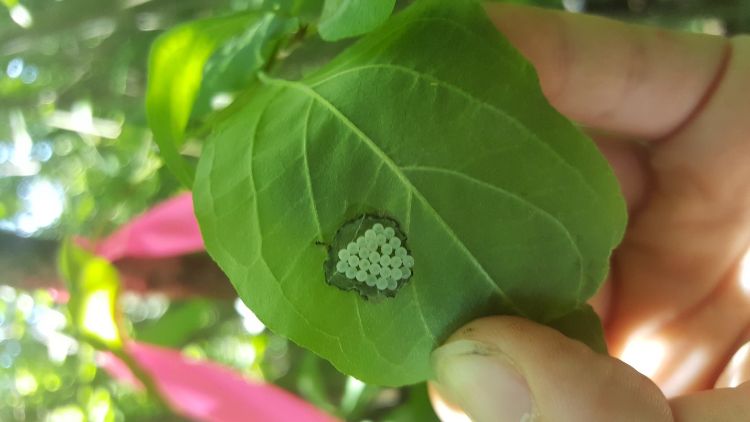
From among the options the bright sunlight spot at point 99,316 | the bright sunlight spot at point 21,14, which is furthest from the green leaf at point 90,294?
the bright sunlight spot at point 21,14

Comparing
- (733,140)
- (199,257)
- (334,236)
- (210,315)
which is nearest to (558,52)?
(733,140)

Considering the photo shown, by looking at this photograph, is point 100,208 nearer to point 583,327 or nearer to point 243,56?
point 243,56

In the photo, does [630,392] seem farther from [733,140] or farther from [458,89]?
[733,140]

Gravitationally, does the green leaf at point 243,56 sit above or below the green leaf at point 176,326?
above

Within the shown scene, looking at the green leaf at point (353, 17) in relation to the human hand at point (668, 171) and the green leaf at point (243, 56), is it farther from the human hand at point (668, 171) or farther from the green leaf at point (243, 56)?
the human hand at point (668, 171)

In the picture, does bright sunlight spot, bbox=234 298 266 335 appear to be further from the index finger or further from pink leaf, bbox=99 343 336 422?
the index finger

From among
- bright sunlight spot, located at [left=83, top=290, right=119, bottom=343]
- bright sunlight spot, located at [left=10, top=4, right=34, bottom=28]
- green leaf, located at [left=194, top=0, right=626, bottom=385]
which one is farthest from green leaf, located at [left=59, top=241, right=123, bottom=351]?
green leaf, located at [left=194, top=0, right=626, bottom=385]

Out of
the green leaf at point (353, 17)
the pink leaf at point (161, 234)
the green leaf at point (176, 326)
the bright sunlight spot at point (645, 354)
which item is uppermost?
the green leaf at point (353, 17)

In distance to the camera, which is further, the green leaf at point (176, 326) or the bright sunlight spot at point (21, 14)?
the green leaf at point (176, 326)
